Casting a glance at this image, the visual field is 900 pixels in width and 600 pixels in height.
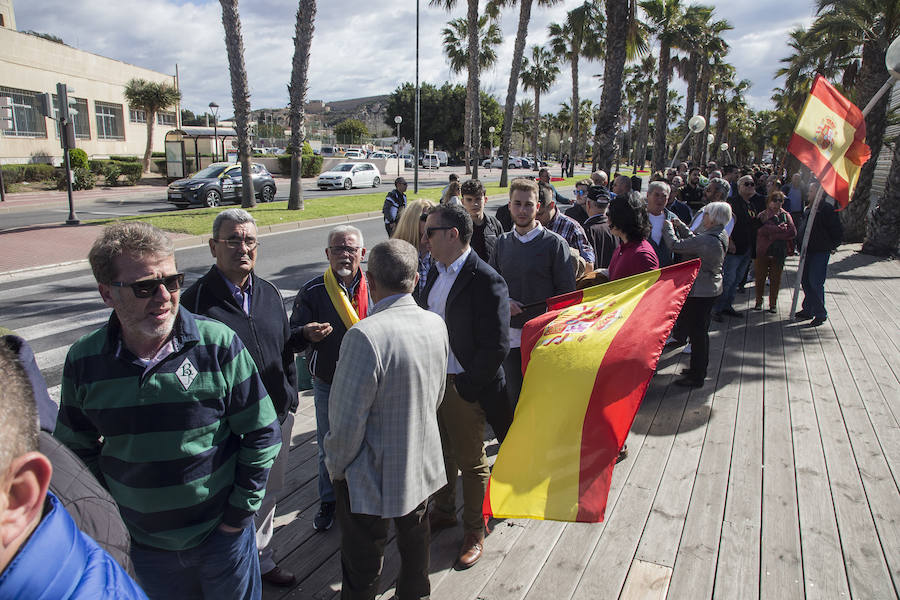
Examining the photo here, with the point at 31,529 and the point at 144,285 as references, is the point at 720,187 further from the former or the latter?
the point at 31,529

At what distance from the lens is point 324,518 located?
3219mm

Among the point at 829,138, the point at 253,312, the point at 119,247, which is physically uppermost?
the point at 829,138

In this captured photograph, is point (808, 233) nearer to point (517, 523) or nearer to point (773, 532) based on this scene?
point (773, 532)

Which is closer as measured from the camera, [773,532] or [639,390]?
[639,390]

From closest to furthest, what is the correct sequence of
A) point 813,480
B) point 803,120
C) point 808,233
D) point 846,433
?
point 813,480 < point 846,433 < point 803,120 < point 808,233

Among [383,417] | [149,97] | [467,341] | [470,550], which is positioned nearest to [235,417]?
[383,417]

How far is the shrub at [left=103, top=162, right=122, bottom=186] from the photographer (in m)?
27.8

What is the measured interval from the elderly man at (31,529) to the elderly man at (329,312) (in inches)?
83.8

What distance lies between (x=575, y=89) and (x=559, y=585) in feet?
148

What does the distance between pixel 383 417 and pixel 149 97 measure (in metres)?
40.5

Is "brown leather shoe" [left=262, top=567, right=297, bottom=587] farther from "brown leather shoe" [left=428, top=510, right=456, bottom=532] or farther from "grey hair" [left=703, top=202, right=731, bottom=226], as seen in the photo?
"grey hair" [left=703, top=202, right=731, bottom=226]

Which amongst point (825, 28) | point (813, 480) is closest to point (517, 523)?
point (813, 480)

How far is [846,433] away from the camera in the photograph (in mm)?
4469

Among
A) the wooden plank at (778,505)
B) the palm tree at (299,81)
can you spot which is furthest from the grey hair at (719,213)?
the palm tree at (299,81)
